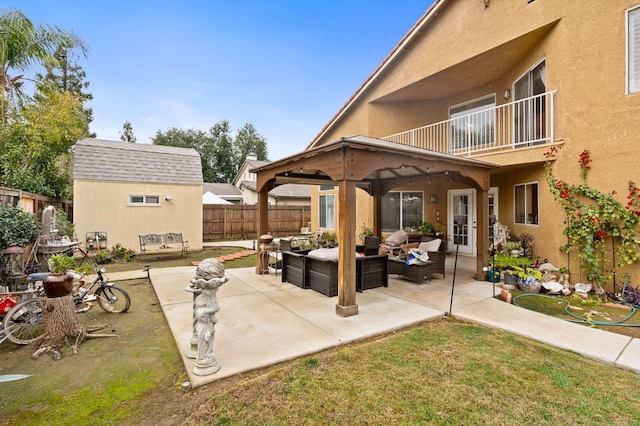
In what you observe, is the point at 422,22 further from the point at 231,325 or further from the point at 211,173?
the point at 211,173

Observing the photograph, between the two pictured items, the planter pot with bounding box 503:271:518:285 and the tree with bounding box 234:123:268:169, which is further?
the tree with bounding box 234:123:268:169

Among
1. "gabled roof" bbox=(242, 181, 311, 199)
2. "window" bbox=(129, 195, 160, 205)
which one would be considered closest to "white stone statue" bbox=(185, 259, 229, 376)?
"window" bbox=(129, 195, 160, 205)

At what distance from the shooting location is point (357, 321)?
4527 mm

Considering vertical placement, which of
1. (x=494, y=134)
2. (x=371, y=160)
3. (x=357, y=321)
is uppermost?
(x=494, y=134)

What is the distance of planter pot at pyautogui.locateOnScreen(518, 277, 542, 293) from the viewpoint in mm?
6273

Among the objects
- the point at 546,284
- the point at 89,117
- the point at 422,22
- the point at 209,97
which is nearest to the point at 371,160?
the point at 546,284

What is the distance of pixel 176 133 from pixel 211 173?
6.07m

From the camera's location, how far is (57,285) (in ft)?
11.6

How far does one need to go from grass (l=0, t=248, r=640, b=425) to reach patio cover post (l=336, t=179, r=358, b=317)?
3.06ft

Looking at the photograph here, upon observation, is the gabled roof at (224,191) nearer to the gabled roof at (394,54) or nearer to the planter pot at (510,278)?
the gabled roof at (394,54)

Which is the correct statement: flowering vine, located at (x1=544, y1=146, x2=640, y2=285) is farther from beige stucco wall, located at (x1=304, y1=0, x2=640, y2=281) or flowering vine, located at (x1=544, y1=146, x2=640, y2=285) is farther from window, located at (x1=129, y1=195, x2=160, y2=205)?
window, located at (x1=129, y1=195, x2=160, y2=205)

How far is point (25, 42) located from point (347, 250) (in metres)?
9.59

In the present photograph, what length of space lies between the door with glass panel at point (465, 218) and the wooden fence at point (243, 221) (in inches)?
358

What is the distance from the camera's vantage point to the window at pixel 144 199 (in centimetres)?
1158
